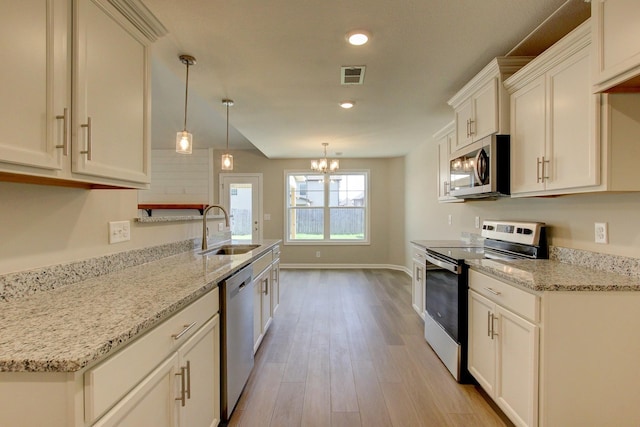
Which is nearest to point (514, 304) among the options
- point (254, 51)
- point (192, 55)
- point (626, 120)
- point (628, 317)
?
point (628, 317)

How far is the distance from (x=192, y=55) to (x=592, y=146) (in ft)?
8.21

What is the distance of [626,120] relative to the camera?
4.91 feet

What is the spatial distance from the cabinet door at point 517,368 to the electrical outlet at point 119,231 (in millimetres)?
2258

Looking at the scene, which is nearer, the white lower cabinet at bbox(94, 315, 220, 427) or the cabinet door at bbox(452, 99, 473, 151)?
the white lower cabinet at bbox(94, 315, 220, 427)

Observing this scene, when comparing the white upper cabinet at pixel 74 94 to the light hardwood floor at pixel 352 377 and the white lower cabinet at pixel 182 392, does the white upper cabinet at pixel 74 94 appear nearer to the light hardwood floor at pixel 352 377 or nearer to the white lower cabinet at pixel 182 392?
the white lower cabinet at pixel 182 392

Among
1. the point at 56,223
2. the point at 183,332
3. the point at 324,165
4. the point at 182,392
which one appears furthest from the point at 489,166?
the point at 324,165

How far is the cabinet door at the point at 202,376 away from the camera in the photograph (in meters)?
1.29

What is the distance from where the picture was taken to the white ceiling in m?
1.70

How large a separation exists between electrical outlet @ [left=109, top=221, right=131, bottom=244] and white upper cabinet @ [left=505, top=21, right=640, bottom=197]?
8.36 ft

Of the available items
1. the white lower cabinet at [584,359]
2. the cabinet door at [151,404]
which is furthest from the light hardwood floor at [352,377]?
the cabinet door at [151,404]

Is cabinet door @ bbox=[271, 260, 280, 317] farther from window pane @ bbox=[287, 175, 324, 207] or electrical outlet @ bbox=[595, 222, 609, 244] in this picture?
window pane @ bbox=[287, 175, 324, 207]

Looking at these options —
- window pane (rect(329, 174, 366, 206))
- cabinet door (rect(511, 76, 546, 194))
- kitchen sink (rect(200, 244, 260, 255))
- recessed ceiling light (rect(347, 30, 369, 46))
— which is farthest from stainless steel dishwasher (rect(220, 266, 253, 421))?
window pane (rect(329, 174, 366, 206))

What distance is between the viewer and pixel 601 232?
1.77 m

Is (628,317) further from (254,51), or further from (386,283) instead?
(386,283)
